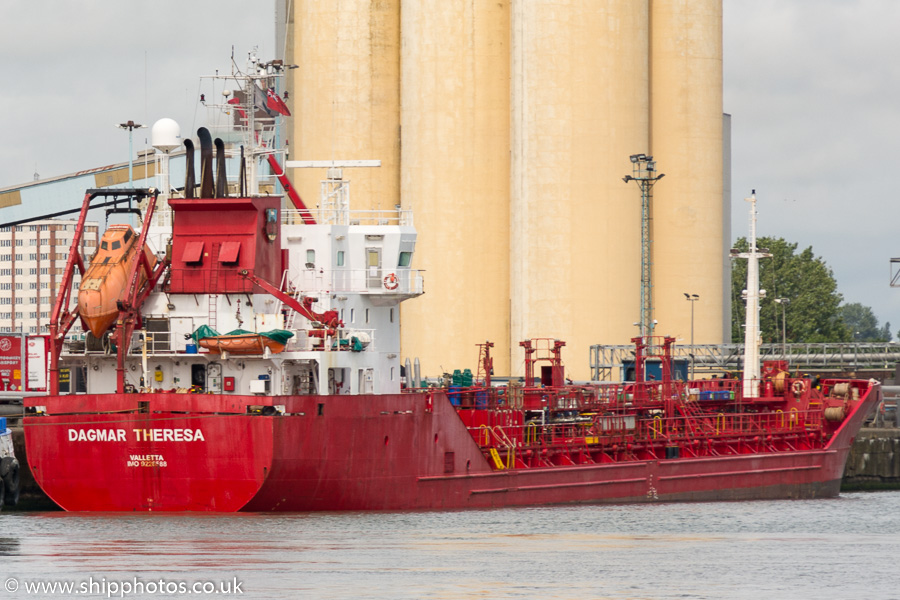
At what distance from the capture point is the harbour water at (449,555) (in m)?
26.4

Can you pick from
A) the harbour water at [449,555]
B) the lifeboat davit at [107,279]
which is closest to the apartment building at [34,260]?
the lifeboat davit at [107,279]

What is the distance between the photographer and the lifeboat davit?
118ft

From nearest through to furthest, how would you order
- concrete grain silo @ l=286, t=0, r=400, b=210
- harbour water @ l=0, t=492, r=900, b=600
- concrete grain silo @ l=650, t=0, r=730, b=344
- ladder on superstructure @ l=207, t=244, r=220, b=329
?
1. harbour water @ l=0, t=492, r=900, b=600
2. ladder on superstructure @ l=207, t=244, r=220, b=329
3. concrete grain silo @ l=650, t=0, r=730, b=344
4. concrete grain silo @ l=286, t=0, r=400, b=210

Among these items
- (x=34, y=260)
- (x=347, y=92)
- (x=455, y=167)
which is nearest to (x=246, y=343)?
(x=455, y=167)

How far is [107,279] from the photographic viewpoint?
118 feet

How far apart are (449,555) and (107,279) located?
11.2m

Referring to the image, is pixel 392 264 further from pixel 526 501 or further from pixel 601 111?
pixel 601 111

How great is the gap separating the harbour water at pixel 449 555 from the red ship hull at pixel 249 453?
550 mm

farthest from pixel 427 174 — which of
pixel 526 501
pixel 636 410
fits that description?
pixel 526 501

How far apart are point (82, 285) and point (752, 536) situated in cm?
1616

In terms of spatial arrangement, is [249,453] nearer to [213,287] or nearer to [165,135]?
[213,287]

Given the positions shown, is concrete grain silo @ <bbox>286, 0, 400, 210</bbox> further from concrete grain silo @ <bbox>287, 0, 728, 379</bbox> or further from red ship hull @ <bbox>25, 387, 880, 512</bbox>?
red ship hull @ <bbox>25, 387, 880, 512</bbox>

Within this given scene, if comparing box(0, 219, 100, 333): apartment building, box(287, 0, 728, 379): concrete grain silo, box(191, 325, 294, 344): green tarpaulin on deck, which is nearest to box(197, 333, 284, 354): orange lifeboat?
box(191, 325, 294, 344): green tarpaulin on deck

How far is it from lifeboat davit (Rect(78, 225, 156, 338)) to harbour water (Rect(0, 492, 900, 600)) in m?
4.51
